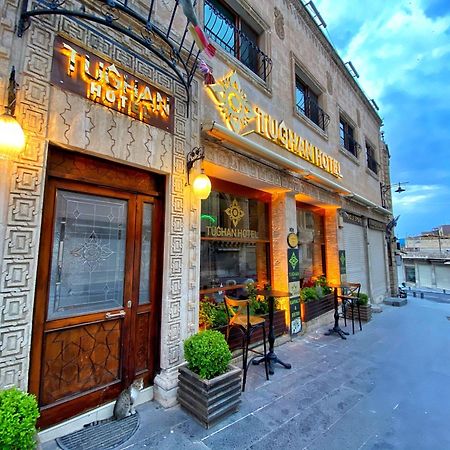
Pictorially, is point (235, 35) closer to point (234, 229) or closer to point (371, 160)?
point (234, 229)

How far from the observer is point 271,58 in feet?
18.3

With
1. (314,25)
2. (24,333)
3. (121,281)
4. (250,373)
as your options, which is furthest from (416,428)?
(314,25)

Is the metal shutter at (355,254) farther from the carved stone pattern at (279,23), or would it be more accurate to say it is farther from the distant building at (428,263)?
the distant building at (428,263)

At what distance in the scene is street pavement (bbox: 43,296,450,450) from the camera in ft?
7.42

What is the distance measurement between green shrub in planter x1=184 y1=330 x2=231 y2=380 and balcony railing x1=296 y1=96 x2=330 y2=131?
7014mm

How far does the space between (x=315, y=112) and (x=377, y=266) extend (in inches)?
292

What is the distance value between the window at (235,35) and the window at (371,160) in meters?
8.24

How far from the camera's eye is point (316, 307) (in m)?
6.19

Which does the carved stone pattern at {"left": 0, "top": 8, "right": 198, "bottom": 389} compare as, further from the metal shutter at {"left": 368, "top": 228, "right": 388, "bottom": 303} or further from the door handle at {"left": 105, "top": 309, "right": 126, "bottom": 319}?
the metal shutter at {"left": 368, "top": 228, "right": 388, "bottom": 303}

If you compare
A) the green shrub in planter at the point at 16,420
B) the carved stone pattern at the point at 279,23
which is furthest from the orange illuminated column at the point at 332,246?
the green shrub in planter at the point at 16,420

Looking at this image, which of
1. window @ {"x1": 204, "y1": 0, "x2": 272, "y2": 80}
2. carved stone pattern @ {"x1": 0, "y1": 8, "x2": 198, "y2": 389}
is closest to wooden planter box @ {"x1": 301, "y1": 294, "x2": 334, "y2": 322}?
carved stone pattern @ {"x1": 0, "y1": 8, "x2": 198, "y2": 389}

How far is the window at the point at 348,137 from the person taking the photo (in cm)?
928

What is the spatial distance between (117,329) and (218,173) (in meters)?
2.91

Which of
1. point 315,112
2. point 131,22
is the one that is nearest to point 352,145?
point 315,112
